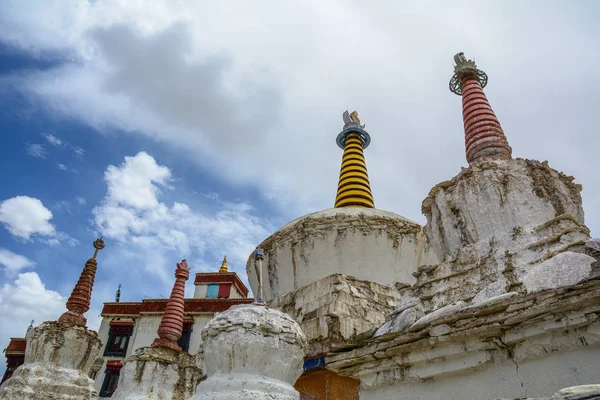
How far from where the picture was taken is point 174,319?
12445 mm

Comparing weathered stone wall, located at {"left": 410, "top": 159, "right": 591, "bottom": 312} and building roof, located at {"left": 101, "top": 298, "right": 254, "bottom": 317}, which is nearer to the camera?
weathered stone wall, located at {"left": 410, "top": 159, "right": 591, "bottom": 312}

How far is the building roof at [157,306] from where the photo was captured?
25.1m

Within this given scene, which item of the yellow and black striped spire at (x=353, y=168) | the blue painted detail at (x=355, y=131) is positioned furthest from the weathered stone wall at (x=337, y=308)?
the blue painted detail at (x=355, y=131)

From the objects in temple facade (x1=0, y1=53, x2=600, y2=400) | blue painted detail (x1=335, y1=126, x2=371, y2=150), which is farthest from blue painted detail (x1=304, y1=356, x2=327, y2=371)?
blue painted detail (x1=335, y1=126, x2=371, y2=150)

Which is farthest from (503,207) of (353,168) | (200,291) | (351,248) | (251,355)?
(200,291)

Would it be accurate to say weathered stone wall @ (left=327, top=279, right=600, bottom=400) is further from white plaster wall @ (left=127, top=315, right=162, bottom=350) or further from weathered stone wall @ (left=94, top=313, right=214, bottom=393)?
white plaster wall @ (left=127, top=315, right=162, bottom=350)

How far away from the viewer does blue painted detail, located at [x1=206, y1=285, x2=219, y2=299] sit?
1083 inches

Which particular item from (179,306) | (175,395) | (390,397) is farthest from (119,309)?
(390,397)

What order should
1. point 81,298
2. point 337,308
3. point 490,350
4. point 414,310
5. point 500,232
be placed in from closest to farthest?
1. point 490,350
2. point 414,310
3. point 500,232
4. point 337,308
5. point 81,298

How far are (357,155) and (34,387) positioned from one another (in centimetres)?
870

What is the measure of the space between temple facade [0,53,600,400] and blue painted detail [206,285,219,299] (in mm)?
16798

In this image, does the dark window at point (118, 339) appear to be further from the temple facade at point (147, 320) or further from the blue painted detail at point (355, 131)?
the blue painted detail at point (355, 131)

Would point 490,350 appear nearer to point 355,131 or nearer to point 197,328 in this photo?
point 355,131

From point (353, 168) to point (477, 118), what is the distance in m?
4.60
